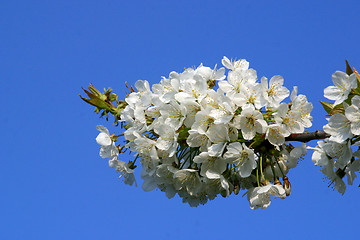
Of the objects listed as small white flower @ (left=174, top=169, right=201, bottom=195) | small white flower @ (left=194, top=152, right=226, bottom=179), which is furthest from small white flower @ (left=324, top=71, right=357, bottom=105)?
small white flower @ (left=174, top=169, right=201, bottom=195)

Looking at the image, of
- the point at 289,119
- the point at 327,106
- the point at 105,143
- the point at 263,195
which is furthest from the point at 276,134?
the point at 105,143

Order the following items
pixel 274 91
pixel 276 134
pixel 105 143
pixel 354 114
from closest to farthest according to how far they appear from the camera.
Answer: pixel 354 114 → pixel 276 134 → pixel 274 91 → pixel 105 143

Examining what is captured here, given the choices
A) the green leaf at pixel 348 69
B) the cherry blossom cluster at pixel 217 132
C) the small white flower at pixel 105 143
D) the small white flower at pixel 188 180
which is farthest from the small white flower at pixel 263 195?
the small white flower at pixel 105 143

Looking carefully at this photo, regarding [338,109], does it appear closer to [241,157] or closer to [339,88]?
[339,88]

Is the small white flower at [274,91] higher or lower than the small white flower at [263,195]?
higher

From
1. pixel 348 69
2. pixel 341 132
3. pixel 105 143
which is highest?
pixel 105 143

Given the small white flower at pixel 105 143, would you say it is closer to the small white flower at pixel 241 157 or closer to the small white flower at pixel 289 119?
the small white flower at pixel 241 157
